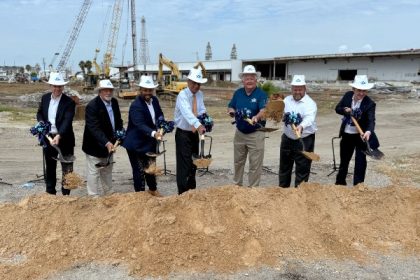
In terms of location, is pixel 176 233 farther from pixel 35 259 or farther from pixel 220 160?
pixel 220 160

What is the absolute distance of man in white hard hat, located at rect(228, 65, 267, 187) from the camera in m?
5.60

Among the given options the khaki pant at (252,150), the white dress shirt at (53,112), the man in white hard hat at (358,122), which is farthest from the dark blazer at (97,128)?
the man in white hard hat at (358,122)

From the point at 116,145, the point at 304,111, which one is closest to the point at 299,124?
the point at 304,111

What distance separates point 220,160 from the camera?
33.2 feet

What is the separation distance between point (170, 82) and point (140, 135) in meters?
25.5

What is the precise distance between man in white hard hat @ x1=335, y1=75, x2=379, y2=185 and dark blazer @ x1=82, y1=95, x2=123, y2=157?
3.17 metres

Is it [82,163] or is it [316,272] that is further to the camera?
[82,163]

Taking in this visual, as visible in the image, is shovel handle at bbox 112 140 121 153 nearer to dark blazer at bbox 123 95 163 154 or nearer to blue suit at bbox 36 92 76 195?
dark blazer at bbox 123 95 163 154

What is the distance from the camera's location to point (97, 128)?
516 centimetres

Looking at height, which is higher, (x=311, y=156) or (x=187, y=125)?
(x=187, y=125)

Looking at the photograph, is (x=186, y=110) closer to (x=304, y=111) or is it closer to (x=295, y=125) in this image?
(x=295, y=125)

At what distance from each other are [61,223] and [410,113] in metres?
21.0

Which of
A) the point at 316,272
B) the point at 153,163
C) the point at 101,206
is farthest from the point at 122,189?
the point at 316,272

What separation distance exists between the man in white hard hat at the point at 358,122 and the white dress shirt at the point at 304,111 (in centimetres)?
54
